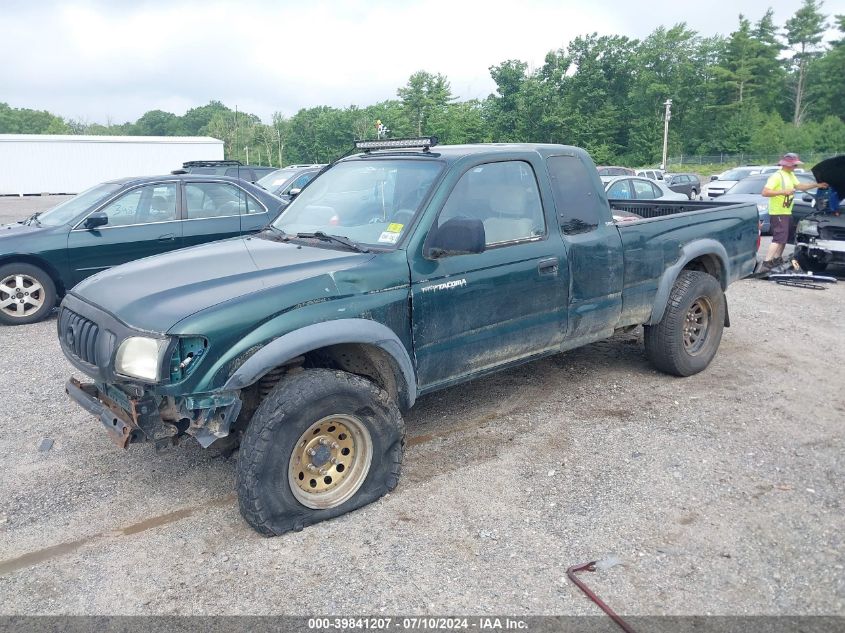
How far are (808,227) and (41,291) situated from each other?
10.7 m

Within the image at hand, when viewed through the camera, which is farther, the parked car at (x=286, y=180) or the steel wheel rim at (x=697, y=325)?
the parked car at (x=286, y=180)

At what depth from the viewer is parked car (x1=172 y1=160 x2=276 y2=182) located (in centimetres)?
1290

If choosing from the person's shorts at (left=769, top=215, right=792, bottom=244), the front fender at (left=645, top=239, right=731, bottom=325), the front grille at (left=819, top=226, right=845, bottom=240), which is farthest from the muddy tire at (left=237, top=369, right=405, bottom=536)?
the person's shorts at (left=769, top=215, right=792, bottom=244)

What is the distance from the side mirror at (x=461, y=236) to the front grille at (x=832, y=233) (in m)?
8.68

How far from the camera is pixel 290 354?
334 centimetres

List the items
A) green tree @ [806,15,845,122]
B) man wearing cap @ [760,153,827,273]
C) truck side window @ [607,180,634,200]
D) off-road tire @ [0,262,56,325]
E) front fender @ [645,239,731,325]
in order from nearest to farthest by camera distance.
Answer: front fender @ [645,239,731,325] < off-road tire @ [0,262,56,325] < man wearing cap @ [760,153,827,273] < truck side window @ [607,180,634,200] < green tree @ [806,15,845,122]

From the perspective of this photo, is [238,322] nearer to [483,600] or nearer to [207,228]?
[483,600]

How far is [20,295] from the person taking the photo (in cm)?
797

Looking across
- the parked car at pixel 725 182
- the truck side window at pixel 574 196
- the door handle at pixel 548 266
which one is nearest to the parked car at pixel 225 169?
the truck side window at pixel 574 196

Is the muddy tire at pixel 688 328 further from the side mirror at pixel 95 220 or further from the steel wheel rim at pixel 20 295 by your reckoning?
the steel wheel rim at pixel 20 295

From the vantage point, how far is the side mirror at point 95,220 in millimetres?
7953

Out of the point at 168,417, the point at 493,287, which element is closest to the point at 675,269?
the point at 493,287

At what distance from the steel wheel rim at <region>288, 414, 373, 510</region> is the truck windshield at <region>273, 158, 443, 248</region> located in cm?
108

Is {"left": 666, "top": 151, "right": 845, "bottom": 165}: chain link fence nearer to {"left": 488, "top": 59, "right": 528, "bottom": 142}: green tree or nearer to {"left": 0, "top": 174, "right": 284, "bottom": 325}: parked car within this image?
{"left": 488, "top": 59, "right": 528, "bottom": 142}: green tree
